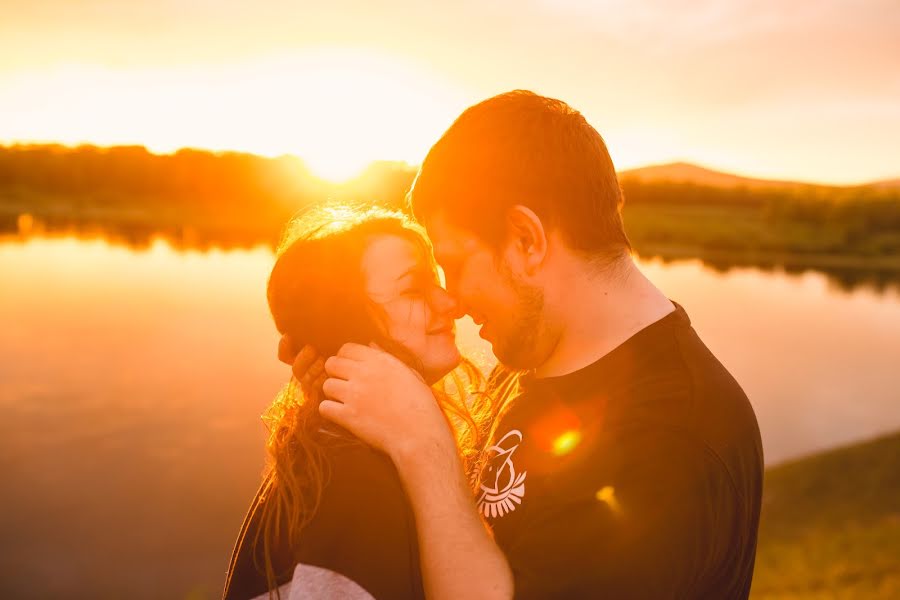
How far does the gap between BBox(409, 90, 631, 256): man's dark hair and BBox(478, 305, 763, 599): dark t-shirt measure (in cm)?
64

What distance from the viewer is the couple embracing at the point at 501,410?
1.85m

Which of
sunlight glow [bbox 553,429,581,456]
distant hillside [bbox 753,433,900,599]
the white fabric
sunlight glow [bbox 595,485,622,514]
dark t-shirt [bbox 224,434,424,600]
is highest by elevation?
sunlight glow [bbox 595,485,622,514]

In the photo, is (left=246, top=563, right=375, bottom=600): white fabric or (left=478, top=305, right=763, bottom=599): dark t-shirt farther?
(left=246, top=563, right=375, bottom=600): white fabric

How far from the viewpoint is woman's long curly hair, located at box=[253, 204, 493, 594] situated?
238 cm

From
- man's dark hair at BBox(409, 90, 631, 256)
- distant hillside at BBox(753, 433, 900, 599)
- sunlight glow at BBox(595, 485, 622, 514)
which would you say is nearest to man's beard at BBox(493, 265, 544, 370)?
man's dark hair at BBox(409, 90, 631, 256)

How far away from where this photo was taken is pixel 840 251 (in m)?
116

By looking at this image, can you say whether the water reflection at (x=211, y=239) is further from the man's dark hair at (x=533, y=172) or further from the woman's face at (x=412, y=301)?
the man's dark hair at (x=533, y=172)

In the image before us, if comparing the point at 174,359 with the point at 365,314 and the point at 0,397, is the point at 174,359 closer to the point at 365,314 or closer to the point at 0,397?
the point at 0,397

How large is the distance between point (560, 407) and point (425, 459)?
1.94ft

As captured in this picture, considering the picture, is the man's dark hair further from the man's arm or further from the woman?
the man's arm

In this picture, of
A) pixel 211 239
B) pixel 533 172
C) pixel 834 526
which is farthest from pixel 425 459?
pixel 211 239

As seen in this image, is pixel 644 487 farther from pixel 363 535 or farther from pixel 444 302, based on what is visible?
pixel 444 302

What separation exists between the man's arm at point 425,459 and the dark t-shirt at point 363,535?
10 cm

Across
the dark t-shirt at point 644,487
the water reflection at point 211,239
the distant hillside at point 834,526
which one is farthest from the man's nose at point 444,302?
the water reflection at point 211,239
